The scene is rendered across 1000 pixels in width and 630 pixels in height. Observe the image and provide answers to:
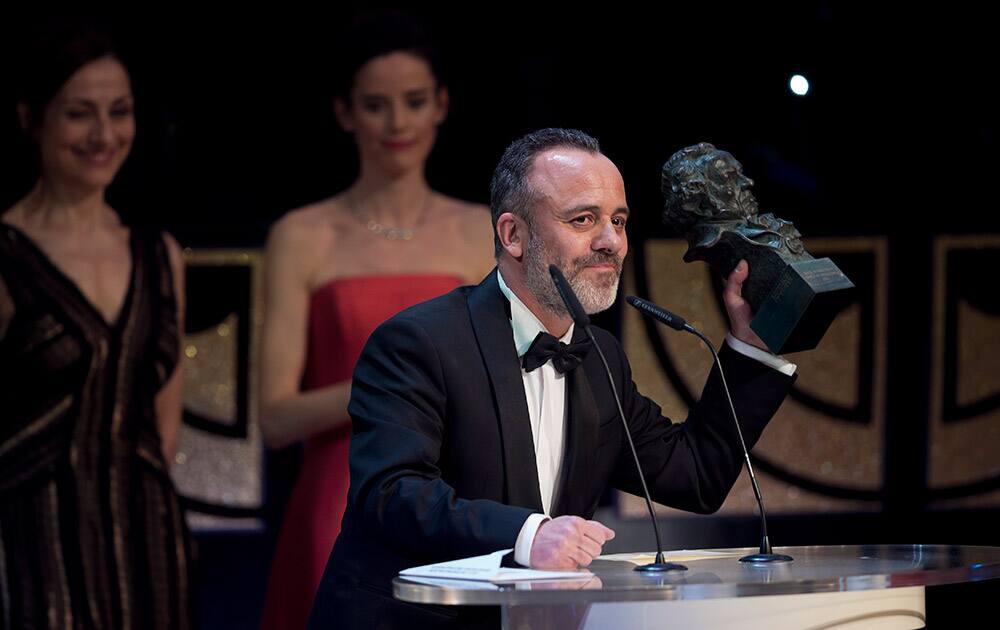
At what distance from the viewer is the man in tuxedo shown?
223 centimetres

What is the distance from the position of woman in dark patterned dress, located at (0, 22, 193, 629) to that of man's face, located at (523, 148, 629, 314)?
1.53 metres

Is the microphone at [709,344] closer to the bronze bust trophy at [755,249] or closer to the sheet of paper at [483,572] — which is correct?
the bronze bust trophy at [755,249]

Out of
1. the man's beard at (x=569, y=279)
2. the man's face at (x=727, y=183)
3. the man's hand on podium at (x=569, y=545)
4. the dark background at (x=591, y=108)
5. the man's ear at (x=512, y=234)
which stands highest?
the dark background at (x=591, y=108)

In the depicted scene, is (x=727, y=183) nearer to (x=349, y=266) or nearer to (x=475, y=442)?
(x=475, y=442)

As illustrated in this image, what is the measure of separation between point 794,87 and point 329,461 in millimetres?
1288

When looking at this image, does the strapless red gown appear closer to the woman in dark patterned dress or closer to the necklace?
the necklace

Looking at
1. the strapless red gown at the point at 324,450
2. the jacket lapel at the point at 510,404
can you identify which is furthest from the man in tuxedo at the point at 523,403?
the strapless red gown at the point at 324,450

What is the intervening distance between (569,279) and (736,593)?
28.9 inches

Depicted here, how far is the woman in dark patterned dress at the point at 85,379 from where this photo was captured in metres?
3.57

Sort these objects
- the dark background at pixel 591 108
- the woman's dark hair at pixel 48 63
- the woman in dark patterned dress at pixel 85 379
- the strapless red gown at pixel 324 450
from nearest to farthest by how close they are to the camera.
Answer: the strapless red gown at pixel 324 450 < the woman in dark patterned dress at pixel 85 379 < the woman's dark hair at pixel 48 63 < the dark background at pixel 591 108

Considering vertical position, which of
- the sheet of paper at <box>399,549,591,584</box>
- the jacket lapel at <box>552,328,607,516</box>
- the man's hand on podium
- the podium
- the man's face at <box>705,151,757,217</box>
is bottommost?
the podium

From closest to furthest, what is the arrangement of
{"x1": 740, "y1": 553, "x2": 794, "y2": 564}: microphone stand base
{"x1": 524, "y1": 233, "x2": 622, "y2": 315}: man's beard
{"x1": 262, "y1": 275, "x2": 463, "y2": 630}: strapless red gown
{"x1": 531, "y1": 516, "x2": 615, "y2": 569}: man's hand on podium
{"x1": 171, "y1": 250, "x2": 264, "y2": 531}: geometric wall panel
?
{"x1": 531, "y1": 516, "x2": 615, "y2": 569}: man's hand on podium, {"x1": 740, "y1": 553, "x2": 794, "y2": 564}: microphone stand base, {"x1": 524, "y1": 233, "x2": 622, "y2": 315}: man's beard, {"x1": 262, "y1": 275, "x2": 463, "y2": 630}: strapless red gown, {"x1": 171, "y1": 250, "x2": 264, "y2": 531}: geometric wall panel

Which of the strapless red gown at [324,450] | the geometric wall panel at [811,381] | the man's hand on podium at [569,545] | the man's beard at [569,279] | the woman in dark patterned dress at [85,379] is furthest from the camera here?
the geometric wall panel at [811,381]

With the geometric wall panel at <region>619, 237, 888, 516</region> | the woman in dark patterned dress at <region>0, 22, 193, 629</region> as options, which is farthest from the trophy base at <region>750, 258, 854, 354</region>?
the geometric wall panel at <region>619, 237, 888, 516</region>
